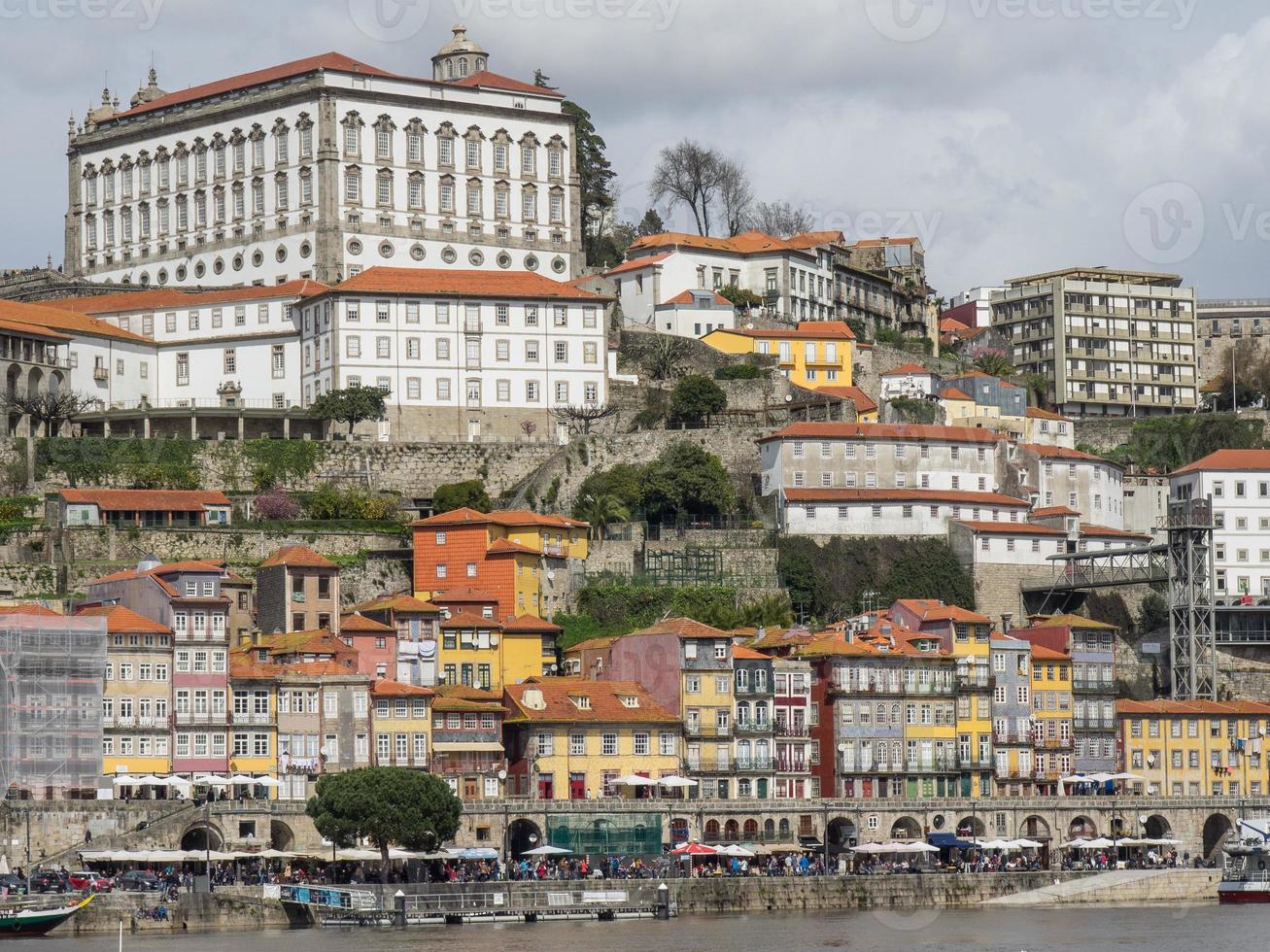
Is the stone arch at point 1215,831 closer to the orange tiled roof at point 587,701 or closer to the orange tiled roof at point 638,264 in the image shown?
the orange tiled roof at point 587,701

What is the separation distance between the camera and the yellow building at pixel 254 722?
77.2m

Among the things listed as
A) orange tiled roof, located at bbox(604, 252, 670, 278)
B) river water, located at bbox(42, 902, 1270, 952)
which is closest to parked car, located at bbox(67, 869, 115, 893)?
river water, located at bbox(42, 902, 1270, 952)

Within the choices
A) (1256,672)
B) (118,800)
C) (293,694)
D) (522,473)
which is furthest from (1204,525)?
(118,800)

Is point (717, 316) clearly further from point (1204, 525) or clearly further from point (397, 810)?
point (397, 810)

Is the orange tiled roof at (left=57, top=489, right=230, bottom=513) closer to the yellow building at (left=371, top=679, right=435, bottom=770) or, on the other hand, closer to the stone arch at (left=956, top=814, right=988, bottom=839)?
the yellow building at (left=371, top=679, right=435, bottom=770)

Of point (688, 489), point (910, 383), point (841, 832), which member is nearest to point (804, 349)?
point (910, 383)

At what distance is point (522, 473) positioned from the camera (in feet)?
336

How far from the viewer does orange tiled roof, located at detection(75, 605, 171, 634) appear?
253 ft

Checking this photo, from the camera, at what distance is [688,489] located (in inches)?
3841

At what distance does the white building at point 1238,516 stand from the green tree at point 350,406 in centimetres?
3436

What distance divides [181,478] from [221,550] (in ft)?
21.9

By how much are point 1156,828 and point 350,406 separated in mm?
36536

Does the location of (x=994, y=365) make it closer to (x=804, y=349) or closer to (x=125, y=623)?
(x=804, y=349)

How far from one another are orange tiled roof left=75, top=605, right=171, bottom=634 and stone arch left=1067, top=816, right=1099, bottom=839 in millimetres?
30239
